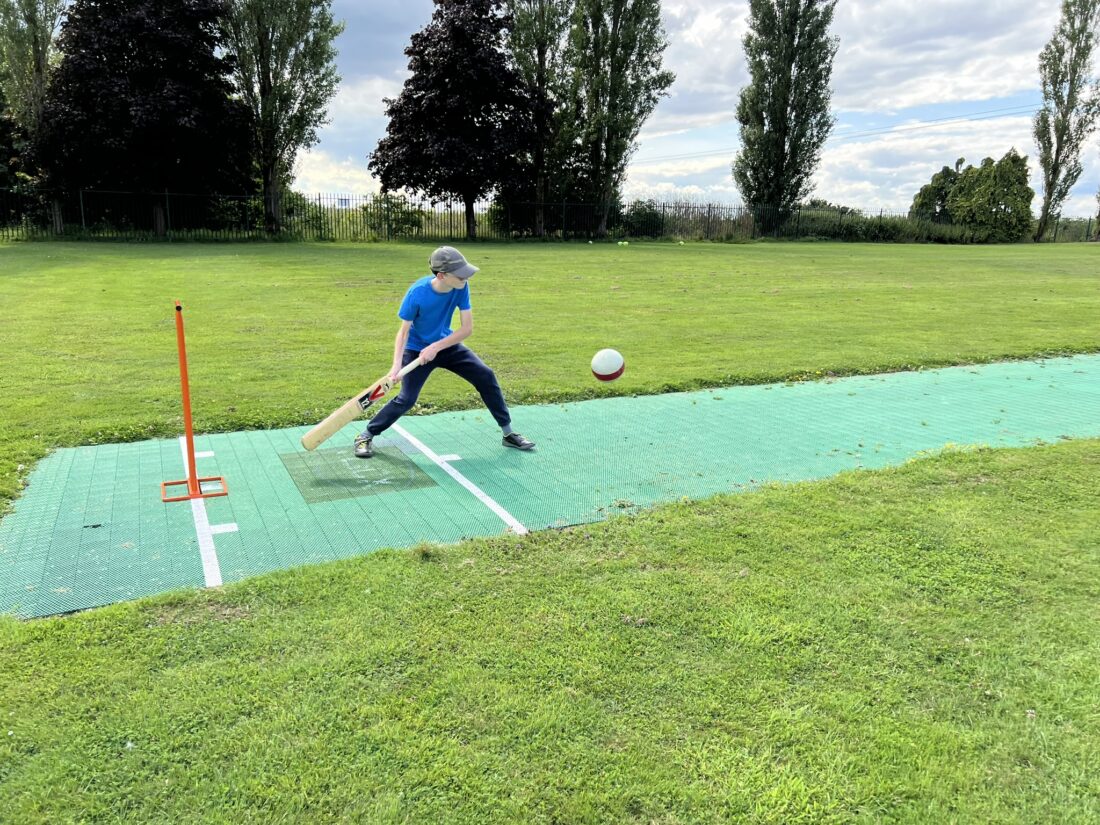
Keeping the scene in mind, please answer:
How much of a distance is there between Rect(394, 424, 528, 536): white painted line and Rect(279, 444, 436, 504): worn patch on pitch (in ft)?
0.67

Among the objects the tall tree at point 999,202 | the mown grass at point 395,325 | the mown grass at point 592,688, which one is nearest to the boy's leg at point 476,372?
the mown grass at point 395,325

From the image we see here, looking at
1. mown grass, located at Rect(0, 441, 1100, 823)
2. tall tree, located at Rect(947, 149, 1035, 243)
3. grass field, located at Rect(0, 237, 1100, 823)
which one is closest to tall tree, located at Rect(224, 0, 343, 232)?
grass field, located at Rect(0, 237, 1100, 823)

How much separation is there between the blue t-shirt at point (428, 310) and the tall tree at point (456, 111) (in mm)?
31404

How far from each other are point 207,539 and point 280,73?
35390mm

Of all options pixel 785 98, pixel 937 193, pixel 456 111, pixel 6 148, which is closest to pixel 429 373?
pixel 456 111

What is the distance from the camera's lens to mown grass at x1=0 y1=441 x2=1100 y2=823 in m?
2.72

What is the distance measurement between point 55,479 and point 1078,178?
6192cm

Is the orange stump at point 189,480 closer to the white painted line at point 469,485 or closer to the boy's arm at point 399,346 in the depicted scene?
the boy's arm at point 399,346

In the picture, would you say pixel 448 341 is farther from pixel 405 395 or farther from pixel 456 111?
pixel 456 111

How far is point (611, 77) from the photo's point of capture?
40406mm

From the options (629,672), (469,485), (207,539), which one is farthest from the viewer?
(469,485)

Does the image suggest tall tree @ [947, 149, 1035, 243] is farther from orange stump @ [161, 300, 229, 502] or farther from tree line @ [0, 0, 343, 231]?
orange stump @ [161, 300, 229, 502]

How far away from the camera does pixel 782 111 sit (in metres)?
45.7

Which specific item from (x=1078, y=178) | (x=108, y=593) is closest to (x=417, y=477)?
→ (x=108, y=593)
